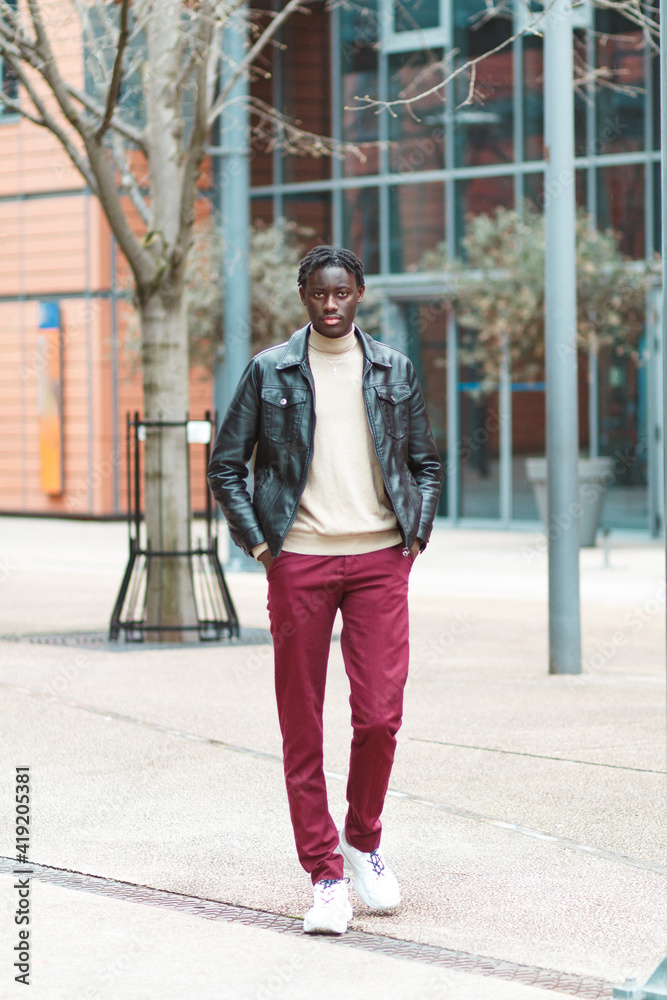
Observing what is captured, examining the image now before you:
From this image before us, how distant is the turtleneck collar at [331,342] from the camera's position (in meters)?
4.32

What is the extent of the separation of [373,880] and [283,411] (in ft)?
4.50

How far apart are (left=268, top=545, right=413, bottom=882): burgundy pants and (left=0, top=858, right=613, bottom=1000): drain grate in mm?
201

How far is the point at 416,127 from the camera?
71.8 ft

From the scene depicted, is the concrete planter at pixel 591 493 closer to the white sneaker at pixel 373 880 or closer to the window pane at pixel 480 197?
the window pane at pixel 480 197

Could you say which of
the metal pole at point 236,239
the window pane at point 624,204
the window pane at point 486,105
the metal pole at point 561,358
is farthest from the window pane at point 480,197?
the metal pole at point 561,358

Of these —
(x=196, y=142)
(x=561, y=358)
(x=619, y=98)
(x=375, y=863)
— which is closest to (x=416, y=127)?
(x=619, y=98)

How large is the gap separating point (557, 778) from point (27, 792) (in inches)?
83.4

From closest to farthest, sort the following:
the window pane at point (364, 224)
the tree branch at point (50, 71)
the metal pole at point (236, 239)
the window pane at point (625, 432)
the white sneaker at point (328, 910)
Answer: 1. the white sneaker at point (328, 910)
2. the tree branch at point (50, 71)
3. the metal pole at point (236, 239)
4. the window pane at point (625, 432)
5. the window pane at point (364, 224)

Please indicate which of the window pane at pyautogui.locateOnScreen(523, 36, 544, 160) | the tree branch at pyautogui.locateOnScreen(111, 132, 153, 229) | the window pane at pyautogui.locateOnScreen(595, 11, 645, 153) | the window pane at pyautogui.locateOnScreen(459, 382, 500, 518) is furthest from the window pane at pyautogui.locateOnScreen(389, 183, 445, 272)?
the tree branch at pyautogui.locateOnScreen(111, 132, 153, 229)

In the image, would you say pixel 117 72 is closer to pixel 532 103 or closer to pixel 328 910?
pixel 328 910

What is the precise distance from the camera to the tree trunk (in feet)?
34.4

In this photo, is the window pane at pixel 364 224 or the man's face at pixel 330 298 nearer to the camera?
the man's face at pixel 330 298

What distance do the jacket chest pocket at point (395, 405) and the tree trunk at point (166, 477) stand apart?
6207mm

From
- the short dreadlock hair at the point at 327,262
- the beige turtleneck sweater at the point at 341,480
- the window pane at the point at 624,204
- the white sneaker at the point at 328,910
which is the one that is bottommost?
the white sneaker at the point at 328,910
